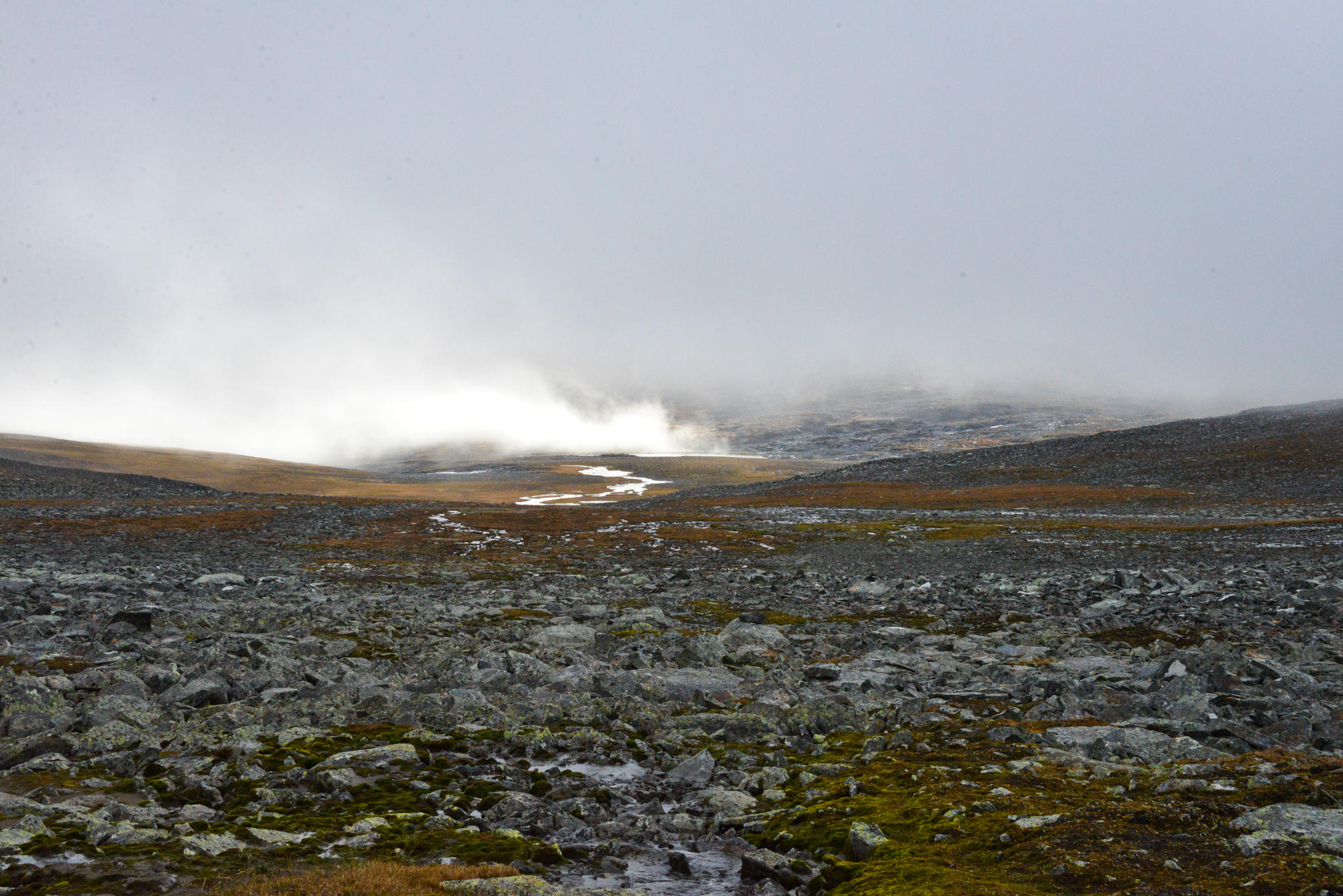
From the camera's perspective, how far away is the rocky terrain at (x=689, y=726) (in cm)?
804

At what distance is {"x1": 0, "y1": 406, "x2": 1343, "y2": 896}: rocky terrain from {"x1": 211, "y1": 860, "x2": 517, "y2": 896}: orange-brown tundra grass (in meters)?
0.42

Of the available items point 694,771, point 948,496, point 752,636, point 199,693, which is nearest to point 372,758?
point 199,693

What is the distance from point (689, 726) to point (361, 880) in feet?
26.1

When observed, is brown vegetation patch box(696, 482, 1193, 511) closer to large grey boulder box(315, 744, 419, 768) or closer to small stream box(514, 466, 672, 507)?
small stream box(514, 466, 672, 507)

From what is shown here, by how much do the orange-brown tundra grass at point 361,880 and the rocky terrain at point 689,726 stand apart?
0.42 metres

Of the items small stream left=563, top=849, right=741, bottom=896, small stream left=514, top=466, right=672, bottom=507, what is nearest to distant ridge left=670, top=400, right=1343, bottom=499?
small stream left=514, top=466, right=672, bottom=507

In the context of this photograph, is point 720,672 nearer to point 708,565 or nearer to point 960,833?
point 960,833

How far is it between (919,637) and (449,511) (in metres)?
64.4

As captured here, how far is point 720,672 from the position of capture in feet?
58.1

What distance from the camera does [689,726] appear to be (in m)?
14.1

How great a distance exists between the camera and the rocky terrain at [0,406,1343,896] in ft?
26.4

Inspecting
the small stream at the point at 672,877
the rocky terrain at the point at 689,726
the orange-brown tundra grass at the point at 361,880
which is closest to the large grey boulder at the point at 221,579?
the rocky terrain at the point at 689,726

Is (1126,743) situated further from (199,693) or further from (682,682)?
(199,693)

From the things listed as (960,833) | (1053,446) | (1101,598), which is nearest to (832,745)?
(960,833)
